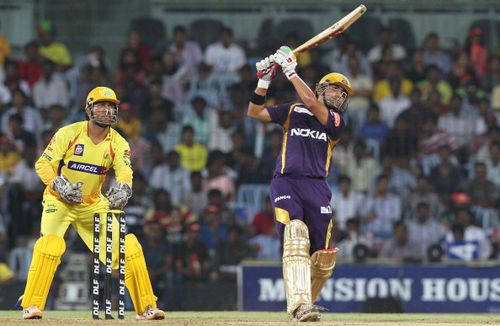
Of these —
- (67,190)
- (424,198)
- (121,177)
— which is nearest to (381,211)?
(424,198)

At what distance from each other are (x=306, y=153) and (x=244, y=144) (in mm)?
7501

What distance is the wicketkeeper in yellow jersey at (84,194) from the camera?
11.8m

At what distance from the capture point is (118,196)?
1173cm

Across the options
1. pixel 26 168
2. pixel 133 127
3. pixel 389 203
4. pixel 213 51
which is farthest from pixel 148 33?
pixel 389 203

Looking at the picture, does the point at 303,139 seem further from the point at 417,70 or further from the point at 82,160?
the point at 417,70

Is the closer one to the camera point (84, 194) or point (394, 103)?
point (84, 194)

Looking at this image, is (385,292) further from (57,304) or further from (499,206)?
(57,304)

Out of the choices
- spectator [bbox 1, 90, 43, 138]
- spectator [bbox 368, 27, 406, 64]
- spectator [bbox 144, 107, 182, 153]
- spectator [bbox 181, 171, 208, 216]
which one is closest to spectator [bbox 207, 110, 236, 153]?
spectator [bbox 144, 107, 182, 153]

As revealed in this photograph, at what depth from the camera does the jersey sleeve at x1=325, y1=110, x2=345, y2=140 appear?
39.5 ft

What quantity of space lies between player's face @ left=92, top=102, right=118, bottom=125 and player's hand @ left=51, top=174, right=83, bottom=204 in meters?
0.62

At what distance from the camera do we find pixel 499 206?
18750mm

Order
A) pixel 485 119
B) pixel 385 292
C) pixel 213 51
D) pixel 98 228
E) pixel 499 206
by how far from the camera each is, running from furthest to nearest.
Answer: pixel 213 51 < pixel 485 119 < pixel 499 206 < pixel 385 292 < pixel 98 228

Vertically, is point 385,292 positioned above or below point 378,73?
below

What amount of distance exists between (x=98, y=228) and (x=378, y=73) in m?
10.3
